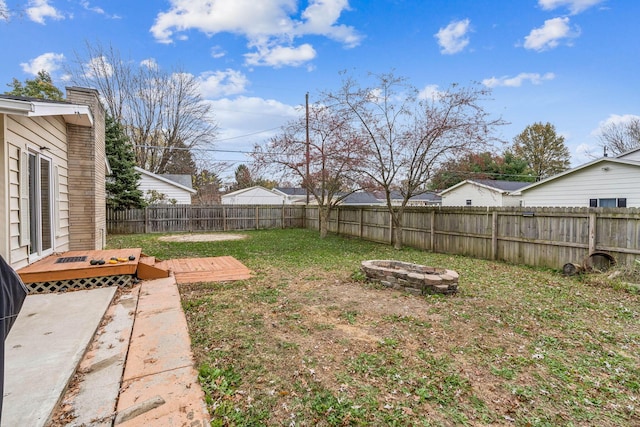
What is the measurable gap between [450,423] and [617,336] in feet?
9.12

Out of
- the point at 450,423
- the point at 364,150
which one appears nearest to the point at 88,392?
the point at 450,423

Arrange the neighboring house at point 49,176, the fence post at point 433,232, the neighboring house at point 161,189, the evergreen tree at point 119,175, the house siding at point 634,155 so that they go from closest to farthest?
the neighboring house at point 49,176 → the fence post at point 433,232 → the house siding at point 634,155 → the evergreen tree at point 119,175 → the neighboring house at point 161,189

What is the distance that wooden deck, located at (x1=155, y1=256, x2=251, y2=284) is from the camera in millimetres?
5836

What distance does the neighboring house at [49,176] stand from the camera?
399 cm

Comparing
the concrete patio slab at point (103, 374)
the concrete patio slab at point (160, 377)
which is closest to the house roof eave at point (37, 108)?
the concrete patio slab at point (103, 374)

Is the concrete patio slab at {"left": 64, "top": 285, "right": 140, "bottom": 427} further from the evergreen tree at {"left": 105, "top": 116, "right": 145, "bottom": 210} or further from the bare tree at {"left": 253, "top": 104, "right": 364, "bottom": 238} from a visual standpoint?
the evergreen tree at {"left": 105, "top": 116, "right": 145, "bottom": 210}

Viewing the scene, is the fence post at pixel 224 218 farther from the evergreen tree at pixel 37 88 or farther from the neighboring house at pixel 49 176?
the evergreen tree at pixel 37 88

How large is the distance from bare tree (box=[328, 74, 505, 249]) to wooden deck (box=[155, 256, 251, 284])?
555cm

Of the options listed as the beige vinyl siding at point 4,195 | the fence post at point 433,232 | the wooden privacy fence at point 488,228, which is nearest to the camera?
the beige vinyl siding at point 4,195

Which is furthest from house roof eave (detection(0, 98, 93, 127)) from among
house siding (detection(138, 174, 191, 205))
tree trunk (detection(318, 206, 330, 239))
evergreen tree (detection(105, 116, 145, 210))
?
house siding (detection(138, 174, 191, 205))

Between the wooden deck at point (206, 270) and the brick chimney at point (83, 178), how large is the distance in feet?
5.83

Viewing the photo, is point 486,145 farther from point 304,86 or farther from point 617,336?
point 304,86

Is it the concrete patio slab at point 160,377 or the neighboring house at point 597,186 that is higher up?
the neighboring house at point 597,186

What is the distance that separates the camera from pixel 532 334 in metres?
3.51
